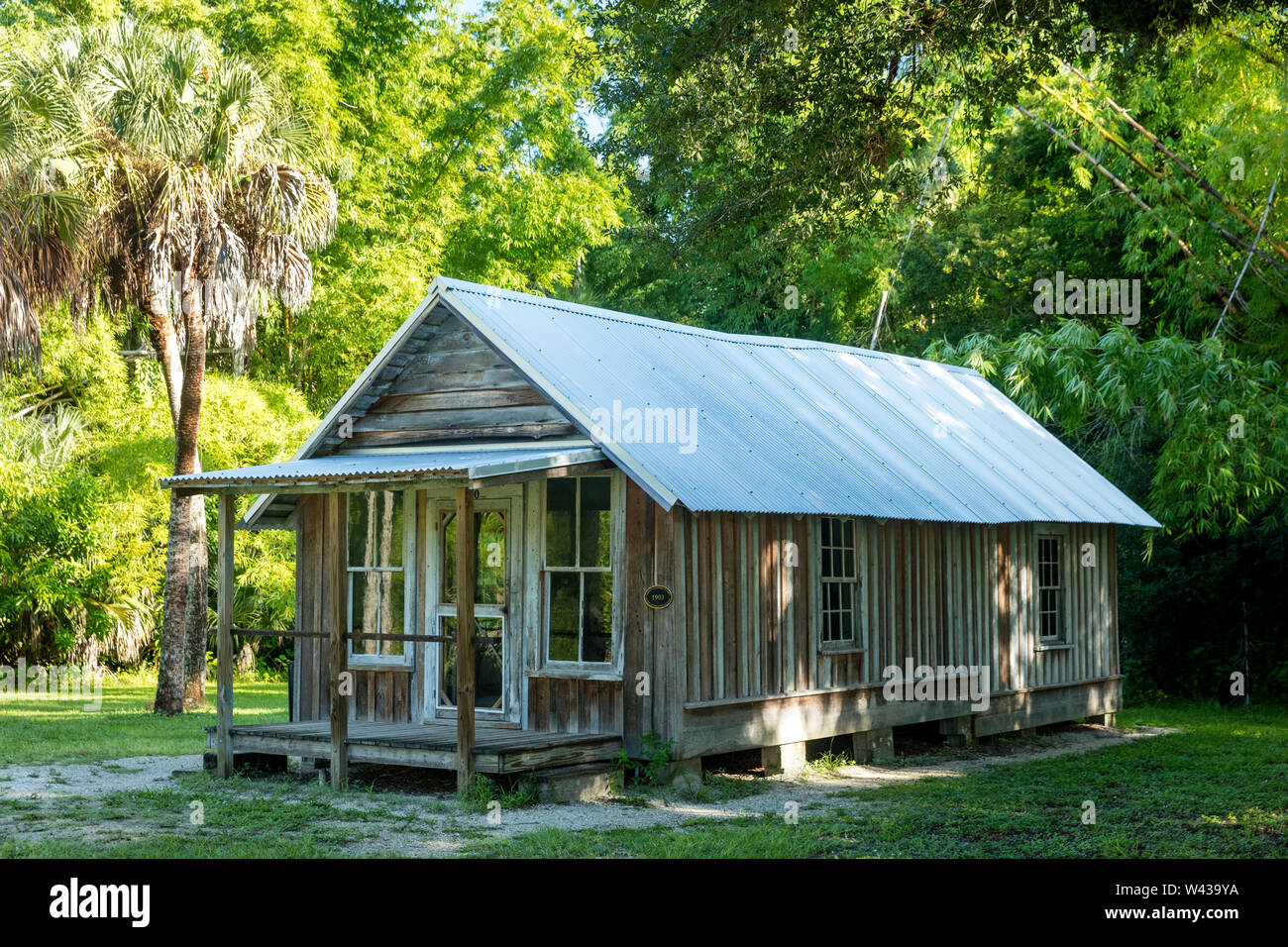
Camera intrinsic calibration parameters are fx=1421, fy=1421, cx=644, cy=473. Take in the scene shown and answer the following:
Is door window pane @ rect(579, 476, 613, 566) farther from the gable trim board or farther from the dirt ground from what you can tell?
the dirt ground

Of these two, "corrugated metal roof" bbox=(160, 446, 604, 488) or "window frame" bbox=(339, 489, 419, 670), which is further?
"window frame" bbox=(339, 489, 419, 670)

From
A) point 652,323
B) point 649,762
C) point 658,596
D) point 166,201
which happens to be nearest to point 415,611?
point 658,596

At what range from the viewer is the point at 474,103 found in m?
33.0

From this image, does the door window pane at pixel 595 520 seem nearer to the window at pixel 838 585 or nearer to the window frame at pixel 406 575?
the window frame at pixel 406 575

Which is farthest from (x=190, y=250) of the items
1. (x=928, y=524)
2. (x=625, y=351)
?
(x=928, y=524)

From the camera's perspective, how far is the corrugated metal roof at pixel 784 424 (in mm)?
13500

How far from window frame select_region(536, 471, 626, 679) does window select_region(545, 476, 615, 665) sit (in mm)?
13

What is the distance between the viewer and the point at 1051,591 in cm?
1928

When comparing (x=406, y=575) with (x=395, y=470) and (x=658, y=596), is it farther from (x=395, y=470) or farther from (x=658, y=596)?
(x=658, y=596)

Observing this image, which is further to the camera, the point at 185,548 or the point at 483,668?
the point at 185,548

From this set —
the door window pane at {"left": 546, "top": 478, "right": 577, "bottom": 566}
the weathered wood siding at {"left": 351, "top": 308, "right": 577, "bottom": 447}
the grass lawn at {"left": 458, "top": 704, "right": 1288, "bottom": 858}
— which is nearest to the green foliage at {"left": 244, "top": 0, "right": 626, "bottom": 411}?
the weathered wood siding at {"left": 351, "top": 308, "right": 577, "bottom": 447}

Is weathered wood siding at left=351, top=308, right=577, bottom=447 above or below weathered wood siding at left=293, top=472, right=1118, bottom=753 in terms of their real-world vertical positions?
above

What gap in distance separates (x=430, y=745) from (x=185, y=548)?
9.39 meters

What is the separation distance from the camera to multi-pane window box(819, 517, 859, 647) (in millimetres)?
15109
